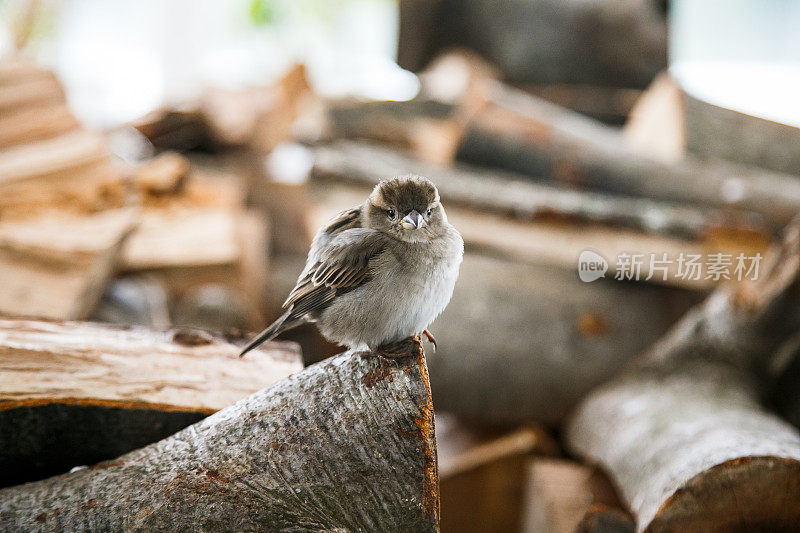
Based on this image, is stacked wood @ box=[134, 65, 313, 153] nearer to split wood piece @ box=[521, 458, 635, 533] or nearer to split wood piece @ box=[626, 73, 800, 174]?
split wood piece @ box=[626, 73, 800, 174]

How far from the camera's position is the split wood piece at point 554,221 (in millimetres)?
2217

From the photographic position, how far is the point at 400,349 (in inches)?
46.6

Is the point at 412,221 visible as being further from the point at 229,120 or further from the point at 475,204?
the point at 229,120

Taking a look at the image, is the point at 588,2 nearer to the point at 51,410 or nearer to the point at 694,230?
the point at 694,230

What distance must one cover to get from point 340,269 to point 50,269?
4.35 feet

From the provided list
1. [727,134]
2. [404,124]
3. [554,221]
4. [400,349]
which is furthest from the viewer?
[404,124]

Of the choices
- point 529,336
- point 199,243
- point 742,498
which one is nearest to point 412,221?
point 742,498

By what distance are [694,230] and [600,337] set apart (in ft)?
1.89

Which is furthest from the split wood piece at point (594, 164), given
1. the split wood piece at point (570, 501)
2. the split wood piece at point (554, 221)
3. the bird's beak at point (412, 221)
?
the bird's beak at point (412, 221)

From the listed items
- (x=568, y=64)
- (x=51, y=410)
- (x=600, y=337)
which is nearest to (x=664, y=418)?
(x=600, y=337)

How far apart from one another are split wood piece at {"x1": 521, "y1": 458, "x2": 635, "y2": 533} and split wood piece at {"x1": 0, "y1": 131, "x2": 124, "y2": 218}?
6.59 ft

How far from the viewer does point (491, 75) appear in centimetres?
377

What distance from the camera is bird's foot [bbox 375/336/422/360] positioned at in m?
1.16

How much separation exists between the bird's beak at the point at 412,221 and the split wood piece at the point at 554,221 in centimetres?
110
